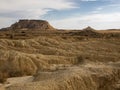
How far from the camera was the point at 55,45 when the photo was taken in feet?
181

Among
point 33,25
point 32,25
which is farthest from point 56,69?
point 32,25

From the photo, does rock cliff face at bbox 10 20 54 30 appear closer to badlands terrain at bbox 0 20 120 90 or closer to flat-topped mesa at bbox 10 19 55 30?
flat-topped mesa at bbox 10 19 55 30

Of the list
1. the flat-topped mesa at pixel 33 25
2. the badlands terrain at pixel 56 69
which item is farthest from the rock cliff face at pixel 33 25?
the badlands terrain at pixel 56 69

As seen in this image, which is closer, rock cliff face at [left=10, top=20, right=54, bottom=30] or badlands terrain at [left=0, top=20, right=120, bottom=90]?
badlands terrain at [left=0, top=20, right=120, bottom=90]

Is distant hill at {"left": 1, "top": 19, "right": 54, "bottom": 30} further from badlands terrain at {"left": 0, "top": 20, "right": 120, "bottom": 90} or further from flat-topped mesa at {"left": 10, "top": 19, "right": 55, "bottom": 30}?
badlands terrain at {"left": 0, "top": 20, "right": 120, "bottom": 90}

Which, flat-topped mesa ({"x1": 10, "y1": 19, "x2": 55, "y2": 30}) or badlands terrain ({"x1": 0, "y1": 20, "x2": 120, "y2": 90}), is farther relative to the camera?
flat-topped mesa ({"x1": 10, "y1": 19, "x2": 55, "y2": 30})

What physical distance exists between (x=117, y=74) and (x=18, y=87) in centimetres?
571

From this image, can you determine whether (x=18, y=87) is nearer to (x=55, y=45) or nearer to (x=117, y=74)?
(x=117, y=74)

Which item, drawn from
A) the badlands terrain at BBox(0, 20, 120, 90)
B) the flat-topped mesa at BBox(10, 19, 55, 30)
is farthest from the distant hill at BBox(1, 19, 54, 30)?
the badlands terrain at BBox(0, 20, 120, 90)

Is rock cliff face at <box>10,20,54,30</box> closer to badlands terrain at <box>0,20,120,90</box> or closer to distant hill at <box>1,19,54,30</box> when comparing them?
distant hill at <box>1,19,54,30</box>

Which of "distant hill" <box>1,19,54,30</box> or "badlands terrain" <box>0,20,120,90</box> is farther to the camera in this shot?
"distant hill" <box>1,19,54,30</box>

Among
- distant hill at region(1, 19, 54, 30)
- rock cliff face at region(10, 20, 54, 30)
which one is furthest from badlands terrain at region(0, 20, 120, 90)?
distant hill at region(1, 19, 54, 30)

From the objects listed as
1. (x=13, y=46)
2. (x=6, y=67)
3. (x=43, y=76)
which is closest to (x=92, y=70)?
(x=43, y=76)

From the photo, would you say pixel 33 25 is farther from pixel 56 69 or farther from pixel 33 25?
pixel 56 69
